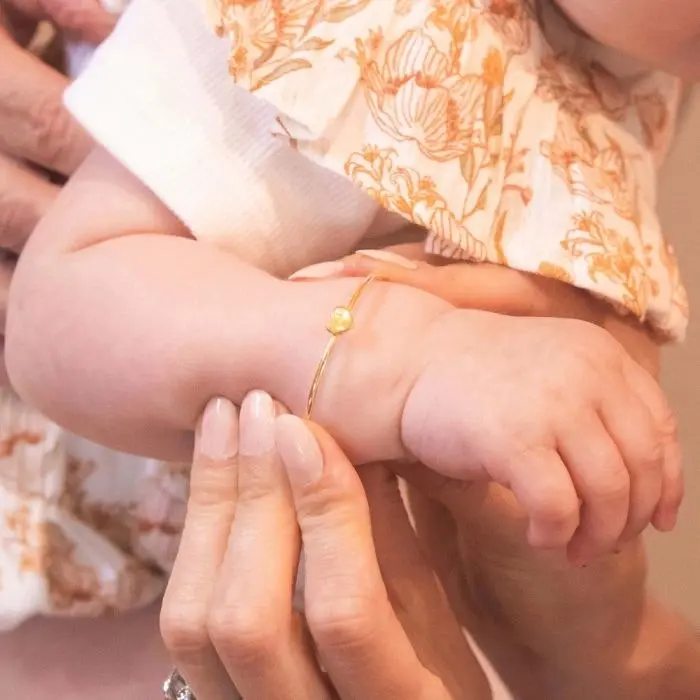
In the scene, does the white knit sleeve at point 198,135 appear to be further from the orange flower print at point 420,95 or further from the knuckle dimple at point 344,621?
the knuckle dimple at point 344,621

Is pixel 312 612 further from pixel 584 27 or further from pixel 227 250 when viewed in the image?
pixel 584 27

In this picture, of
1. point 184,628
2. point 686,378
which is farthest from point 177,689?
point 686,378

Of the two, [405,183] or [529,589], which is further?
[529,589]

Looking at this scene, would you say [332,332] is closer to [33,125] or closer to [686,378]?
[33,125]

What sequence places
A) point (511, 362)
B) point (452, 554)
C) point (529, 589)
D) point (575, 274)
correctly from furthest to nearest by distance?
1. point (452, 554)
2. point (529, 589)
3. point (575, 274)
4. point (511, 362)

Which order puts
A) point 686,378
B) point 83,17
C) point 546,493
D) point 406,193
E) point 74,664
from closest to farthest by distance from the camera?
point 546,493, point 406,193, point 83,17, point 74,664, point 686,378

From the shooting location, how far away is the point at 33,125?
64 cm

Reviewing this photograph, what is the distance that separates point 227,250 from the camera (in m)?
0.54

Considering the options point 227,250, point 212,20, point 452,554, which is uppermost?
point 212,20

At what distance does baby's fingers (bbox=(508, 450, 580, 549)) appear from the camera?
419 mm

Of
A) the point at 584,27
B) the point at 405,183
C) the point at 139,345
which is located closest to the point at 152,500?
the point at 139,345

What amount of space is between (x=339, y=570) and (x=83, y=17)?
1.44ft

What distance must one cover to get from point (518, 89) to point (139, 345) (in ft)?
1.02

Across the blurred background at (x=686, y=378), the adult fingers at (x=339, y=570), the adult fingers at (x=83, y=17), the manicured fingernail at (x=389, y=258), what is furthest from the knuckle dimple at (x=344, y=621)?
the blurred background at (x=686, y=378)
